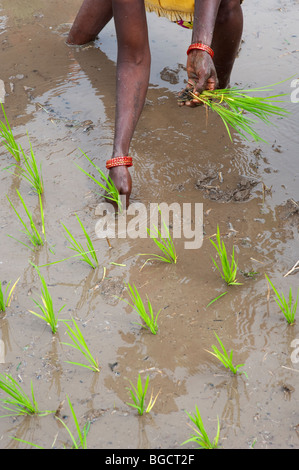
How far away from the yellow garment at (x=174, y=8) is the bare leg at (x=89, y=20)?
567 mm

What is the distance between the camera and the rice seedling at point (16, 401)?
1.74 metres

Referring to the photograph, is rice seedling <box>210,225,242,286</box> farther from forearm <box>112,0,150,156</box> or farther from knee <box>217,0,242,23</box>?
knee <box>217,0,242,23</box>

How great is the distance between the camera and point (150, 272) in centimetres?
228

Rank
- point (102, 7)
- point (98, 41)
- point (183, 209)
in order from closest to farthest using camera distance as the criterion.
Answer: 1. point (183, 209)
2. point (102, 7)
3. point (98, 41)

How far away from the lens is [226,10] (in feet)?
9.25

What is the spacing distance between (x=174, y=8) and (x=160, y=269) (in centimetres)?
150

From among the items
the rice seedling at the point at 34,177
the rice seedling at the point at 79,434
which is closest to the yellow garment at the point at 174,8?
the rice seedling at the point at 34,177

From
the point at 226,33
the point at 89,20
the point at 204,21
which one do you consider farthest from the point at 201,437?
the point at 89,20

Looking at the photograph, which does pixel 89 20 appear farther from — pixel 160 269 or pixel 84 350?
pixel 84 350

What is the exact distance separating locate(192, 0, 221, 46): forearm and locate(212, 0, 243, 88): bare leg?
450 millimetres
